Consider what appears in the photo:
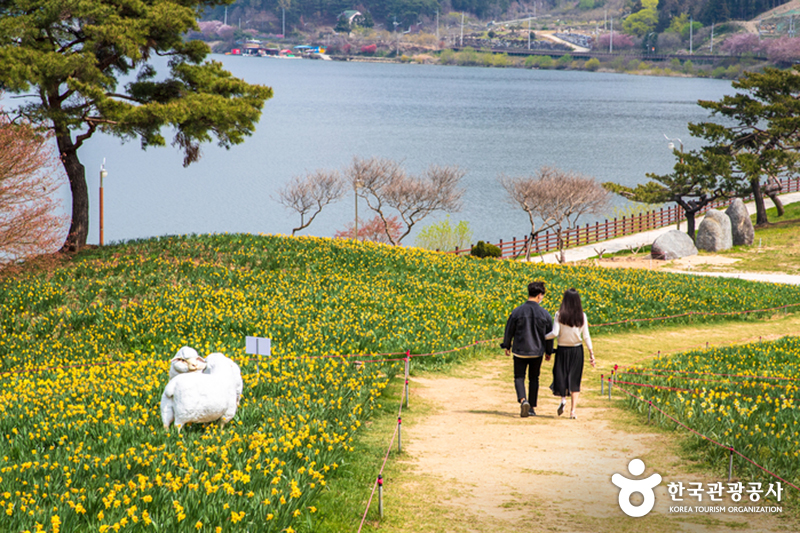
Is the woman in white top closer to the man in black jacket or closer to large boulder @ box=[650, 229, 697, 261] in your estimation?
the man in black jacket

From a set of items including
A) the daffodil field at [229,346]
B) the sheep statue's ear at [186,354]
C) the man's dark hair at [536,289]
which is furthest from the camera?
the man's dark hair at [536,289]

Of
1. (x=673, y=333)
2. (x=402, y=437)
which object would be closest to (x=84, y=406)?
(x=402, y=437)

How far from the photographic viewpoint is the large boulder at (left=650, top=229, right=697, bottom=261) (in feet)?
124

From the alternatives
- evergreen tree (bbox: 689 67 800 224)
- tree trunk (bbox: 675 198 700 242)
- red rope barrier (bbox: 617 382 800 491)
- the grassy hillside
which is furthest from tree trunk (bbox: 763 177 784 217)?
red rope barrier (bbox: 617 382 800 491)

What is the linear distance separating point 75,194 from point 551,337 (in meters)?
19.6

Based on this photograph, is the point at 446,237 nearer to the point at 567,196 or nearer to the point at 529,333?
the point at 567,196

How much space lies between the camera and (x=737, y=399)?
9906 millimetres

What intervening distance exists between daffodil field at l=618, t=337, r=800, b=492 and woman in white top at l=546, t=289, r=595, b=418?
1.18 meters

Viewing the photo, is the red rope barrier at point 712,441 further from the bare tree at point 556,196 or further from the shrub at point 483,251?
the bare tree at point 556,196

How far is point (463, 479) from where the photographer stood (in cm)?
766

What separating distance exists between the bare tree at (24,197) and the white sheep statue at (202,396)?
13506 mm

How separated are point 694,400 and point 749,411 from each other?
0.74m

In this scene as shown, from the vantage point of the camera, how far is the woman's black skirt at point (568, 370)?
10.2 m

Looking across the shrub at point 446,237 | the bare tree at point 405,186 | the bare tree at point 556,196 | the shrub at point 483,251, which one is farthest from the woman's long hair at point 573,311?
the shrub at point 446,237
